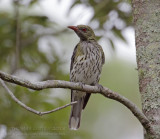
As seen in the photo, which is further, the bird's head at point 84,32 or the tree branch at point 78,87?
the bird's head at point 84,32

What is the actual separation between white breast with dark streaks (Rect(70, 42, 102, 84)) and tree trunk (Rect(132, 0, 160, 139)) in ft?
4.45

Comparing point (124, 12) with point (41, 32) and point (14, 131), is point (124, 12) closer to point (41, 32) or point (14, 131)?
point (41, 32)

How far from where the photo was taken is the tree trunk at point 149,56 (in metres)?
3.09

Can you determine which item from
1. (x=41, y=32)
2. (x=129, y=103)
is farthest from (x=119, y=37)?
(x=129, y=103)

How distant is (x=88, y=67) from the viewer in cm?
478

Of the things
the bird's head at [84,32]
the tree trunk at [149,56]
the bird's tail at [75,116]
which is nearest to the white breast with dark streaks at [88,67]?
the bird's head at [84,32]

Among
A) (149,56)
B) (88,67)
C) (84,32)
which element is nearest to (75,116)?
(88,67)

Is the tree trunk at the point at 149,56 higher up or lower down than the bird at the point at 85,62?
lower down

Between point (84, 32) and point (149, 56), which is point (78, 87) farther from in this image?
point (84, 32)

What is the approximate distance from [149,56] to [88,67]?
5.24 ft

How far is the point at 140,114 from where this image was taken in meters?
2.95

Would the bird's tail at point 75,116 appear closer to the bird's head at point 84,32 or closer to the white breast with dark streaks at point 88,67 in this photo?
the white breast with dark streaks at point 88,67

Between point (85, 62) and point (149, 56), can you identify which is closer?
point (149, 56)

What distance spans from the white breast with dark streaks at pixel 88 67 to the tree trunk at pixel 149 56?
136cm
